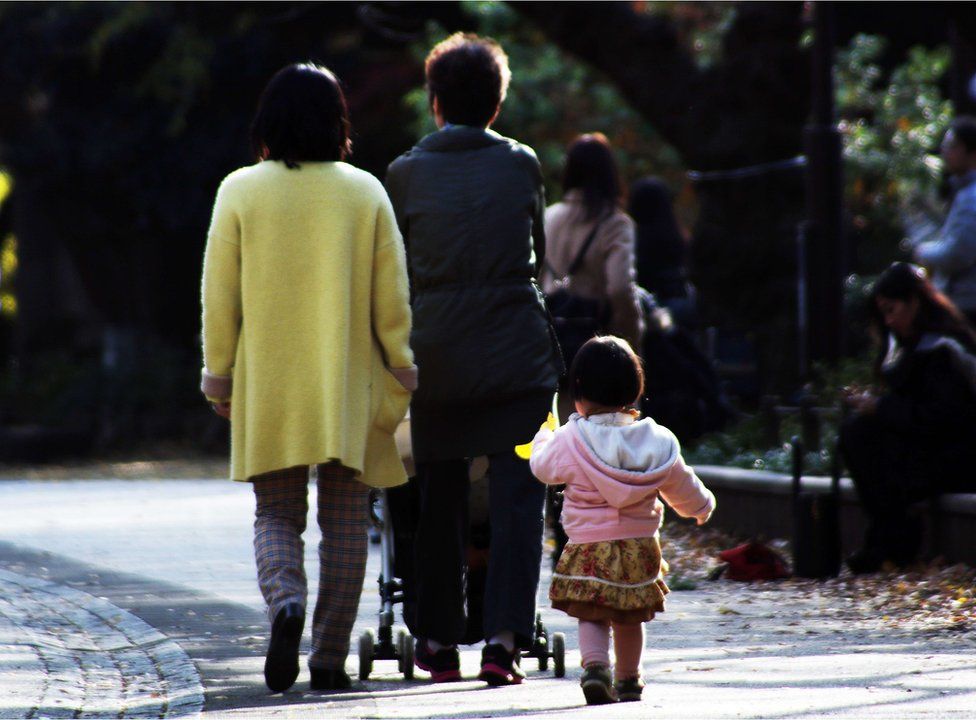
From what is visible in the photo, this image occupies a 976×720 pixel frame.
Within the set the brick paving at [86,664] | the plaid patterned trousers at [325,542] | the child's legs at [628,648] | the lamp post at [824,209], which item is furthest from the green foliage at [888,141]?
the child's legs at [628,648]

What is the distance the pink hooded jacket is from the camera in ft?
17.3

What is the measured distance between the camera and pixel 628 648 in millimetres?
5336

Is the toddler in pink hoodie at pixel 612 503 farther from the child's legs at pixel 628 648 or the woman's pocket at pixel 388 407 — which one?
the woman's pocket at pixel 388 407

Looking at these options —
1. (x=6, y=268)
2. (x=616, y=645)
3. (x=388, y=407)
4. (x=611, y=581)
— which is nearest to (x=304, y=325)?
(x=388, y=407)

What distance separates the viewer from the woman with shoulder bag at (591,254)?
338 inches

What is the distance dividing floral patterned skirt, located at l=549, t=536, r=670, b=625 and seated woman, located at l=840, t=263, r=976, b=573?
3.03 metres

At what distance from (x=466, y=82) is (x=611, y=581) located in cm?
162

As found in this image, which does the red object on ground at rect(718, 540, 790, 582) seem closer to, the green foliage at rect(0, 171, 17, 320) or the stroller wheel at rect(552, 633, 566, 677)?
the stroller wheel at rect(552, 633, 566, 677)

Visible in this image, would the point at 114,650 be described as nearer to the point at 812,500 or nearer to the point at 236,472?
the point at 236,472

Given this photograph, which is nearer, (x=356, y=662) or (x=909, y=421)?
(x=356, y=662)

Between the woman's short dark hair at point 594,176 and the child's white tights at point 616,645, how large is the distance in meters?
3.50

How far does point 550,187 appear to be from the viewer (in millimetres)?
22750

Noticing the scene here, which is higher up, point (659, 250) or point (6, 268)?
point (6, 268)

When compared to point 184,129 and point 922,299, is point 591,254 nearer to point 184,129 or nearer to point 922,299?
point 922,299
